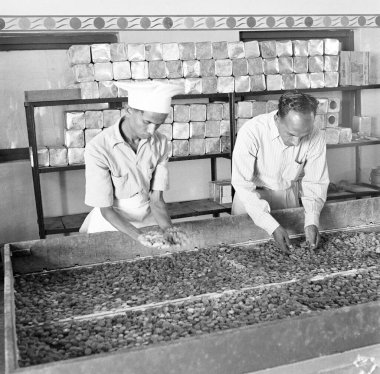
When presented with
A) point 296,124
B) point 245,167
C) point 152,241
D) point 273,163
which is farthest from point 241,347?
point 273,163

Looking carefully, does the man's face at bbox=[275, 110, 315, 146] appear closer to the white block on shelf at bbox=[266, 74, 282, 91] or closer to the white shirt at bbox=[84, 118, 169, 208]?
the white shirt at bbox=[84, 118, 169, 208]

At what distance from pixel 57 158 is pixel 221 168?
168 centimetres

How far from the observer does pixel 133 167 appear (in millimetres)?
2949

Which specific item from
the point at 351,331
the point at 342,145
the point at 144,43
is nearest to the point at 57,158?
the point at 144,43

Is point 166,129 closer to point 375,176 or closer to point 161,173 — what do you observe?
point 161,173

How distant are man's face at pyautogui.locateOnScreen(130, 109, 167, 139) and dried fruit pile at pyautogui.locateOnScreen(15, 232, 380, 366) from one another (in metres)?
0.66

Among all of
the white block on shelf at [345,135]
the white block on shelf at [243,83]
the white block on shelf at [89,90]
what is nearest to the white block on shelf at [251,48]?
the white block on shelf at [243,83]

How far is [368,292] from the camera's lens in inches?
93.0

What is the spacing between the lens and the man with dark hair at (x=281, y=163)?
2.89 metres

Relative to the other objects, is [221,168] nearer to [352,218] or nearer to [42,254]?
[352,218]

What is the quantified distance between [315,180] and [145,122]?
1.23 meters

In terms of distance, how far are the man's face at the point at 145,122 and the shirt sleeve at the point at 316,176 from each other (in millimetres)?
1049

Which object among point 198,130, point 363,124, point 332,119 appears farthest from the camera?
point 363,124

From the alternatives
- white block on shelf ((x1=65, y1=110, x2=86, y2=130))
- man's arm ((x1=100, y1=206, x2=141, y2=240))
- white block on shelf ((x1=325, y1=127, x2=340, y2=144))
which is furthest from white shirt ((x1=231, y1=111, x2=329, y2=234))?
white block on shelf ((x1=325, y1=127, x2=340, y2=144))
